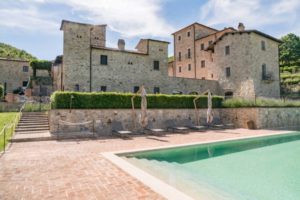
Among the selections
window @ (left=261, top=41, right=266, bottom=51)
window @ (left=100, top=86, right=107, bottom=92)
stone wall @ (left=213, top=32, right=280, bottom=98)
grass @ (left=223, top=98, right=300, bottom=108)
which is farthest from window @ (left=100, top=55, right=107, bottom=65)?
window @ (left=261, top=41, right=266, bottom=51)

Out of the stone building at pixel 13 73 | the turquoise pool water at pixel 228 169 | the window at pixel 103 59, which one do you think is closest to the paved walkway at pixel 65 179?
the turquoise pool water at pixel 228 169

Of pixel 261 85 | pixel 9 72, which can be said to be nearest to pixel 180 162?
pixel 261 85

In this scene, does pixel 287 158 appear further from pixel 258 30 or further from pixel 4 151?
pixel 258 30

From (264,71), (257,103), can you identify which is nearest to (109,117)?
(257,103)

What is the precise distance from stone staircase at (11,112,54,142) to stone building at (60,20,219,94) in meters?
5.82

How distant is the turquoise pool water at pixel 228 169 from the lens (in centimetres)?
505

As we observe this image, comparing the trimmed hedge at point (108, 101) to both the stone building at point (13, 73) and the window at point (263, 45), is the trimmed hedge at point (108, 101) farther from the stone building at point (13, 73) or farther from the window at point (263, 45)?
the stone building at point (13, 73)

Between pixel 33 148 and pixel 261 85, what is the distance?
2554cm

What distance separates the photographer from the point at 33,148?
8.89 m

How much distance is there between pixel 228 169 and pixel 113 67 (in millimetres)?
17729

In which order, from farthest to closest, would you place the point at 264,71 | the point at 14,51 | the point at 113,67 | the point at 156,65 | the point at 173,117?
the point at 14,51 → the point at 264,71 → the point at 156,65 → the point at 113,67 → the point at 173,117

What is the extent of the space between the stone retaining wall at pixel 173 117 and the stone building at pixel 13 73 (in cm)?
2775

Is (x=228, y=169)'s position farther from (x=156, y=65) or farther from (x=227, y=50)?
(x=227, y=50)

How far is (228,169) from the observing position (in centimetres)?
696
